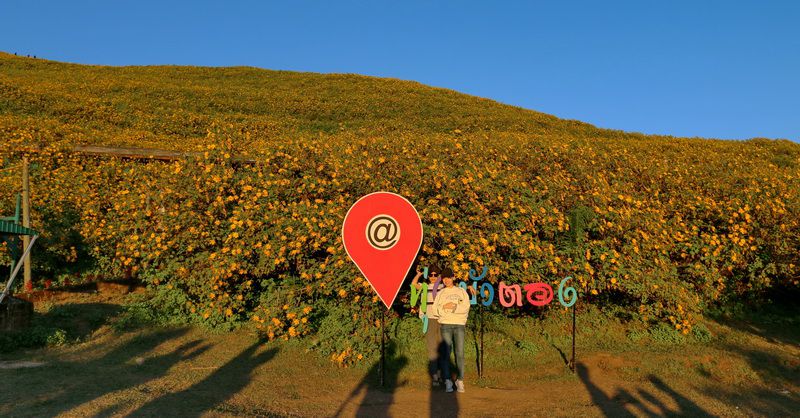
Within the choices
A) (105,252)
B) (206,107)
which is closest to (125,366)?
(105,252)

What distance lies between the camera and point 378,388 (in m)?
6.76

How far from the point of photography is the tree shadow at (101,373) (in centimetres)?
514

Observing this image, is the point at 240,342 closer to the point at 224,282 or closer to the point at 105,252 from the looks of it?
the point at 224,282

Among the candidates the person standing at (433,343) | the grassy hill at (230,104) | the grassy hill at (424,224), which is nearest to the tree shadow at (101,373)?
the grassy hill at (424,224)

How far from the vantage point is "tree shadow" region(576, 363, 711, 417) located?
598 cm

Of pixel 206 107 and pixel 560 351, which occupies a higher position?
pixel 206 107

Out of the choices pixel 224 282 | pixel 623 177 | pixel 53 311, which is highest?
pixel 623 177

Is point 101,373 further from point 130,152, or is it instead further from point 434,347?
point 130,152

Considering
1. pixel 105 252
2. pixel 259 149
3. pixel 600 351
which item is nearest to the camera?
Answer: pixel 600 351

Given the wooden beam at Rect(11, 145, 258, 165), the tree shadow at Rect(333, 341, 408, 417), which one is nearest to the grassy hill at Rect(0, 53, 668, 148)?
the wooden beam at Rect(11, 145, 258, 165)

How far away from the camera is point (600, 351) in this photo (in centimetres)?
845

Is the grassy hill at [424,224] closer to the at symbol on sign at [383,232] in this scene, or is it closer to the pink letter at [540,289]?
the pink letter at [540,289]

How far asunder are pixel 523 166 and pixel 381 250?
4377 millimetres

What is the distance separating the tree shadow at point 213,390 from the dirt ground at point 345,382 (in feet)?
0.05
